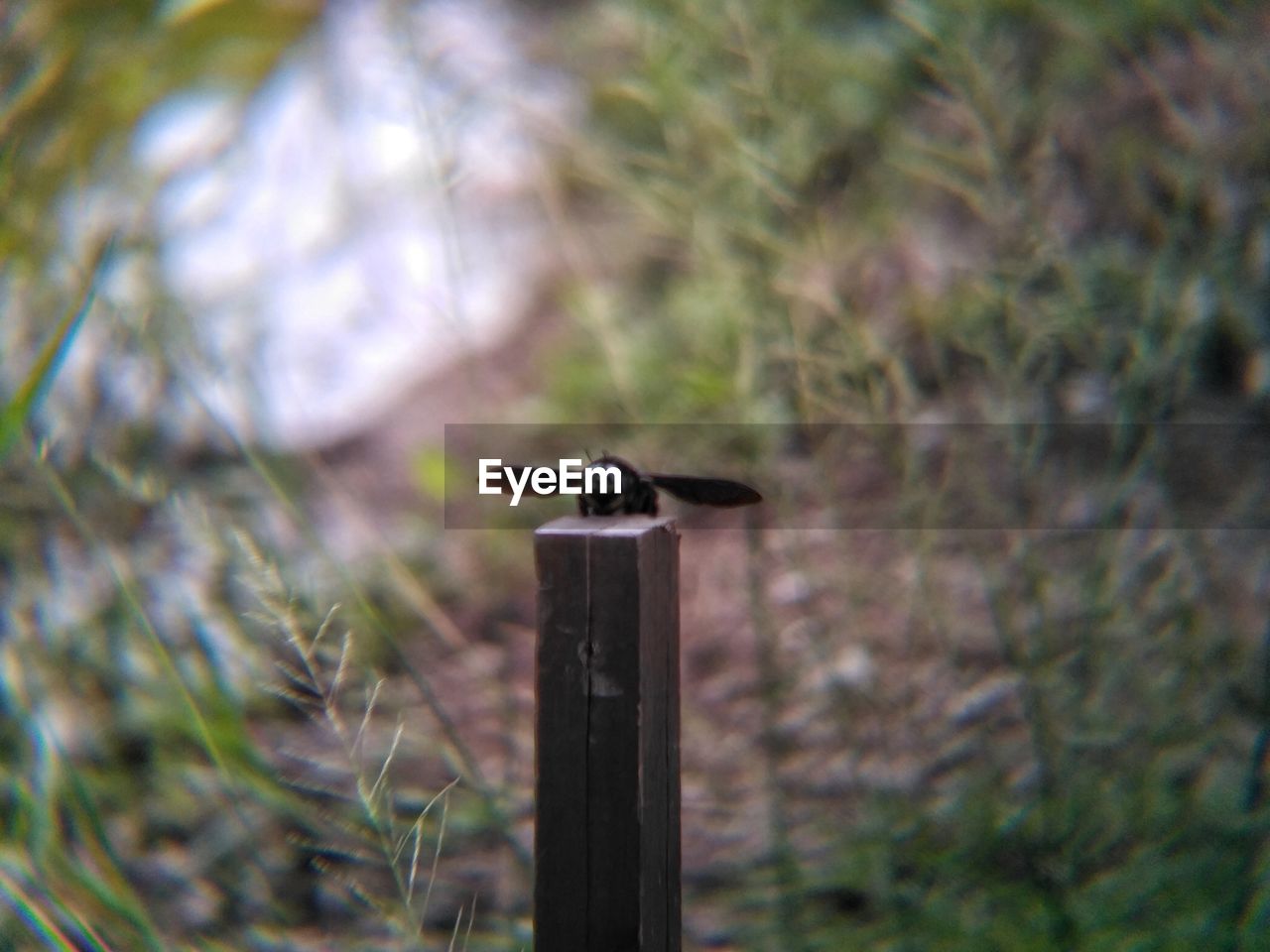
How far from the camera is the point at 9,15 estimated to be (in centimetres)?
140

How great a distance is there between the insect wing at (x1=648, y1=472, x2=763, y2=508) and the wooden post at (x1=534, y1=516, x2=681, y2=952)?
3cm

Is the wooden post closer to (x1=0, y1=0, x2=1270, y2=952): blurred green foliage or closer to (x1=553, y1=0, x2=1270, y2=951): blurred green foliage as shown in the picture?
(x1=0, y1=0, x2=1270, y2=952): blurred green foliage

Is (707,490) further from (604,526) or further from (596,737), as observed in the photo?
(596,737)

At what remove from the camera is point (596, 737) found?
29.3 inches

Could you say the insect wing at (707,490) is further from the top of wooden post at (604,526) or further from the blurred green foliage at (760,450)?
the blurred green foliage at (760,450)

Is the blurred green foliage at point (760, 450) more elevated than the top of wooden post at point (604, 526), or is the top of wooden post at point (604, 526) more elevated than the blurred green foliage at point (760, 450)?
the top of wooden post at point (604, 526)

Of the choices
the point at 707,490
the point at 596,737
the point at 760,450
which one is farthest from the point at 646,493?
the point at 760,450

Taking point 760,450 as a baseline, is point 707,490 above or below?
above

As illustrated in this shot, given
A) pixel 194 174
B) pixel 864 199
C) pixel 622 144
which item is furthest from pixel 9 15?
pixel 864 199

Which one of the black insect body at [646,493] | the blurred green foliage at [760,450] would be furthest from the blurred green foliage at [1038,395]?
the black insect body at [646,493]

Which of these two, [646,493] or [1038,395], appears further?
[1038,395]

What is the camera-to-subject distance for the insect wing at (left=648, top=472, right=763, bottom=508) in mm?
754

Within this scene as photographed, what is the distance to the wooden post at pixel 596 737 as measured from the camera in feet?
2.41

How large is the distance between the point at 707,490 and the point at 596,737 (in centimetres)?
19
